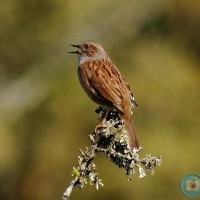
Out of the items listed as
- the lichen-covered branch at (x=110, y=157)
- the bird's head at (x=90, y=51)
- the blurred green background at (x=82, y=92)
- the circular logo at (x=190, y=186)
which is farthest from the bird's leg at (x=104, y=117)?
the blurred green background at (x=82, y=92)

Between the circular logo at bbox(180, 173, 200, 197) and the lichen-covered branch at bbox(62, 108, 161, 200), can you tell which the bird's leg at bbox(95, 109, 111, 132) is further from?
the circular logo at bbox(180, 173, 200, 197)

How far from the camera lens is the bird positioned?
5.83 meters

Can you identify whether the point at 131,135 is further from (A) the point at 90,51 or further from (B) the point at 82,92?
(B) the point at 82,92

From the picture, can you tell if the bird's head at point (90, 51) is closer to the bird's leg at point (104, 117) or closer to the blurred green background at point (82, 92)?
the bird's leg at point (104, 117)

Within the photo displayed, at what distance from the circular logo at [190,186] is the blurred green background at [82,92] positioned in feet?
16.9

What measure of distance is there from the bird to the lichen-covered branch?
0.65 m

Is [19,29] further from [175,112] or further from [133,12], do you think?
[175,112]

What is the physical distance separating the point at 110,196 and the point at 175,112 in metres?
2.45

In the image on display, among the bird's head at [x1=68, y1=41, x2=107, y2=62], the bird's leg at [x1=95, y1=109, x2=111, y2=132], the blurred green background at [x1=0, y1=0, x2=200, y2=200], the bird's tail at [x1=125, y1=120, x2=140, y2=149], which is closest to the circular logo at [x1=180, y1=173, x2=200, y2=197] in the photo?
the bird's tail at [x1=125, y1=120, x2=140, y2=149]

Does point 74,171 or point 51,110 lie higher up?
point 51,110

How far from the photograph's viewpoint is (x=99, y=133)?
4.72 meters

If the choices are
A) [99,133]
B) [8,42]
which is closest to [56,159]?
[8,42]

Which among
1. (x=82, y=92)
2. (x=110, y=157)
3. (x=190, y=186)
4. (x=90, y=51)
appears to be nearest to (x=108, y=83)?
(x=90, y=51)

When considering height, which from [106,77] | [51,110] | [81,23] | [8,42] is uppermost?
[81,23]
